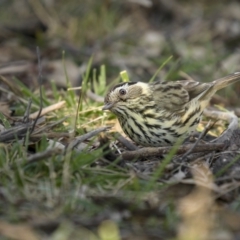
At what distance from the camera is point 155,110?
5555mm

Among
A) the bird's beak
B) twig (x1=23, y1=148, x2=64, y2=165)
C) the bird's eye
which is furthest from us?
the bird's eye

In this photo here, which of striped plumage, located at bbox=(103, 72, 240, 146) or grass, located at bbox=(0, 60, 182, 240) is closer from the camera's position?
grass, located at bbox=(0, 60, 182, 240)

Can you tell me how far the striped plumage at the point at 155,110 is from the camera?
5379 mm

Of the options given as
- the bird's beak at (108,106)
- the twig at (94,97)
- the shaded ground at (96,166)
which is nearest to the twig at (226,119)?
the shaded ground at (96,166)

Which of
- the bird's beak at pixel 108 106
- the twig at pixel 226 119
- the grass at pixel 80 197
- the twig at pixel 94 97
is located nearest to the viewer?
the grass at pixel 80 197

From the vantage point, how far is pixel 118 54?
8633 millimetres

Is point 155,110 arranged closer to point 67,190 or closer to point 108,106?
point 108,106

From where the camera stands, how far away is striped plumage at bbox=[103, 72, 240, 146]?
5379mm

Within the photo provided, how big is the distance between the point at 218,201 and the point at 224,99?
3.31 m

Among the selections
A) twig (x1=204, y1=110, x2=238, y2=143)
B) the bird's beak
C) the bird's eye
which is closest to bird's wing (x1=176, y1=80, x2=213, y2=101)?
twig (x1=204, y1=110, x2=238, y2=143)

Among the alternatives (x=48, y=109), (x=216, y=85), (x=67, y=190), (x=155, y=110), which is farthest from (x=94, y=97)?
(x=67, y=190)

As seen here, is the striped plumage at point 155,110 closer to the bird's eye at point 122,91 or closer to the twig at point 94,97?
the bird's eye at point 122,91

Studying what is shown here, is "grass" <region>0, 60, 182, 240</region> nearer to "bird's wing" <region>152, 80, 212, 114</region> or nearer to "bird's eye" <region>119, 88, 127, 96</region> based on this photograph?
"bird's eye" <region>119, 88, 127, 96</region>

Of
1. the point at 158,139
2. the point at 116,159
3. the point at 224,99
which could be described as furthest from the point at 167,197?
the point at 224,99
